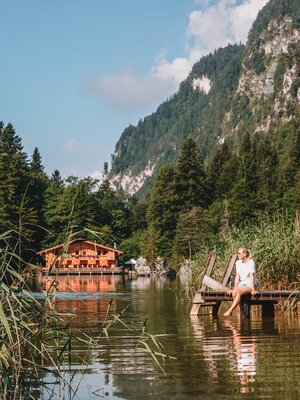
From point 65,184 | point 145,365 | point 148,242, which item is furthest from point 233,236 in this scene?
point 65,184

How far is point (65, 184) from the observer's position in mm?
99938

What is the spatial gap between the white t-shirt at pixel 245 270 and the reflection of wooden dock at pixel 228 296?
369 millimetres

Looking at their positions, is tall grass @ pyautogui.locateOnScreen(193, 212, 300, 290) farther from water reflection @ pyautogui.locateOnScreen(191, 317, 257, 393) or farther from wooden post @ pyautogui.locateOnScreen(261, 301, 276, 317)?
water reflection @ pyautogui.locateOnScreen(191, 317, 257, 393)

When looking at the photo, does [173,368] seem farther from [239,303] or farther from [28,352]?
[239,303]

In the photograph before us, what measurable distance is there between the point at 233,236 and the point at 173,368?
1123 centimetres

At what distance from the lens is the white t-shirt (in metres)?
14.6

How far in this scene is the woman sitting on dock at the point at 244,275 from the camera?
14681mm

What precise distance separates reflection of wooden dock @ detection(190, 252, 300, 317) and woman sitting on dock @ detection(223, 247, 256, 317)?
0.29 metres

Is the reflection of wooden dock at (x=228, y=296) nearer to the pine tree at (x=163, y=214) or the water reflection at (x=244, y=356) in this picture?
the water reflection at (x=244, y=356)

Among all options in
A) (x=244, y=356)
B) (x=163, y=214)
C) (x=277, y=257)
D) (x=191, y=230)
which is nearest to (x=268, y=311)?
(x=277, y=257)

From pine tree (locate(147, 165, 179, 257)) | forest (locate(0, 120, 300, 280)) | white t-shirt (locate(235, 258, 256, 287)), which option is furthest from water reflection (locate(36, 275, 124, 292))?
pine tree (locate(147, 165, 179, 257))

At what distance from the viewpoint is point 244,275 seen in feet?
49.0

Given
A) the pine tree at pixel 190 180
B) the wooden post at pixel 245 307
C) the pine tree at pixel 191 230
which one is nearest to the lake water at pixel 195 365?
the wooden post at pixel 245 307

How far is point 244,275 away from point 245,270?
0.20 metres
